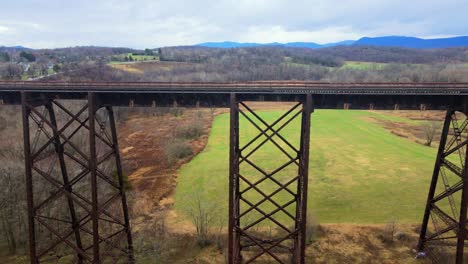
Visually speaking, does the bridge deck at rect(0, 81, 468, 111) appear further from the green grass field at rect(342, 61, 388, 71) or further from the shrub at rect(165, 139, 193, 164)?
the green grass field at rect(342, 61, 388, 71)

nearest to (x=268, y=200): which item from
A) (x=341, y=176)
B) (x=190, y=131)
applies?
(x=341, y=176)

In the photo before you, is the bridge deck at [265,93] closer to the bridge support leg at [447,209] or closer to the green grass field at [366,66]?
the bridge support leg at [447,209]

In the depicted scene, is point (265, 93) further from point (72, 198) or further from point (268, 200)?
point (72, 198)

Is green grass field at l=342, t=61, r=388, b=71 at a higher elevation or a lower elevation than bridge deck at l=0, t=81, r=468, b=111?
higher

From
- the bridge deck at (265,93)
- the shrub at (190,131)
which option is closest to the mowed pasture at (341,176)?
the shrub at (190,131)

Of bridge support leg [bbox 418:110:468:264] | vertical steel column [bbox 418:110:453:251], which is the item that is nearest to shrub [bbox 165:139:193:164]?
bridge support leg [bbox 418:110:468:264]

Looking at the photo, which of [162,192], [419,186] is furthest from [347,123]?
[162,192]
